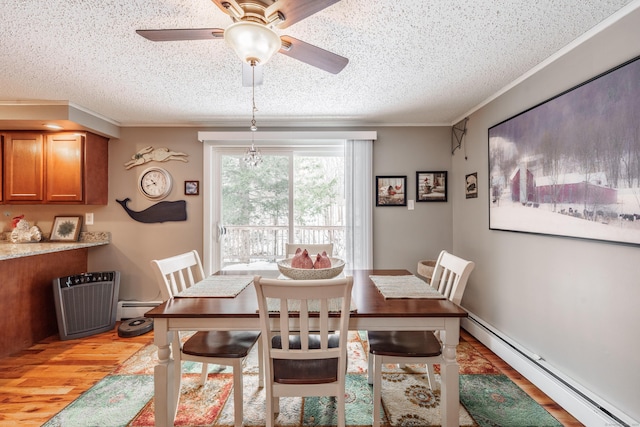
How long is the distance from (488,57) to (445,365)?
6.52 feet

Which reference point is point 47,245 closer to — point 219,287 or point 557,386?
point 219,287

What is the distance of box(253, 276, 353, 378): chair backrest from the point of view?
1300mm

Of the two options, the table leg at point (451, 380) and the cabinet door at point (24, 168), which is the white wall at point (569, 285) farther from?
the cabinet door at point (24, 168)

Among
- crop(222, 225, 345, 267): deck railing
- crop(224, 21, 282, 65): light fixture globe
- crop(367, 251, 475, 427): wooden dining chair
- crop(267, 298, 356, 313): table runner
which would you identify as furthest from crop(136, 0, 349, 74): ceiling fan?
crop(222, 225, 345, 267): deck railing

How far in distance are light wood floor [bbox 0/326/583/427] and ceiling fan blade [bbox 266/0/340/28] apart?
2.58 metres

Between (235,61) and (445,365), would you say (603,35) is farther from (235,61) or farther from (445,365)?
(235,61)

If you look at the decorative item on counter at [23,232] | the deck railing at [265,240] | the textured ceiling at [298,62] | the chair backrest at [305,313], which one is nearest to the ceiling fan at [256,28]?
the textured ceiling at [298,62]

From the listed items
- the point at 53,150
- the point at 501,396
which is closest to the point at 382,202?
the point at 501,396

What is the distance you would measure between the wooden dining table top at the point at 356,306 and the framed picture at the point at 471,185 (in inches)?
72.2

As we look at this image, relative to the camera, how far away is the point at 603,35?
170 centimetres

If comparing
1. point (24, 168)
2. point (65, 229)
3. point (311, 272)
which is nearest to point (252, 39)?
point (311, 272)

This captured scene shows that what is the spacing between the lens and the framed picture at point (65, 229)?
136 inches

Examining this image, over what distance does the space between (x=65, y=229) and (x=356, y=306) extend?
3659 millimetres

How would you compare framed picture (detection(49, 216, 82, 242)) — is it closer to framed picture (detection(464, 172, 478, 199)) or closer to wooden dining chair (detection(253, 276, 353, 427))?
wooden dining chair (detection(253, 276, 353, 427))
